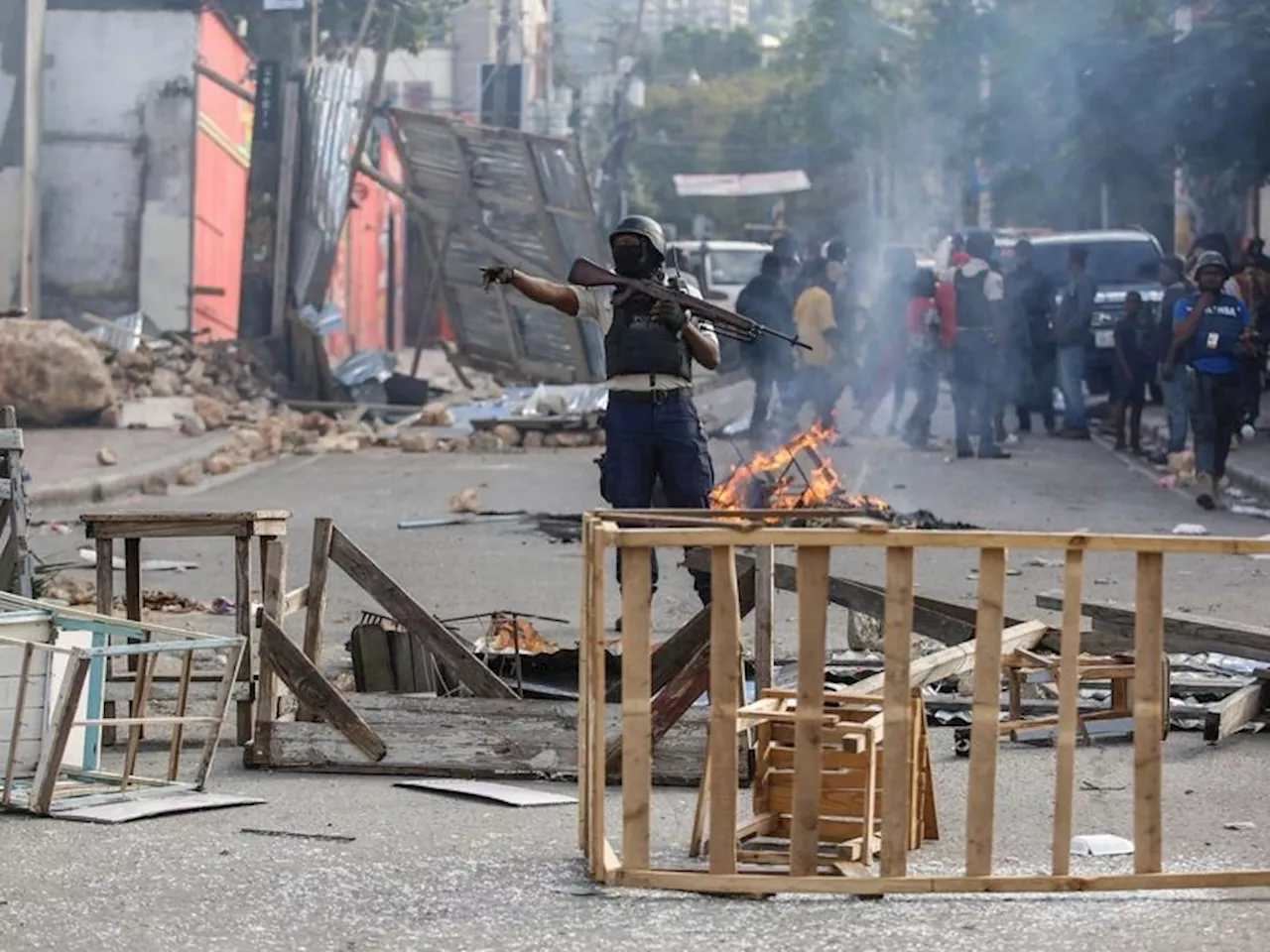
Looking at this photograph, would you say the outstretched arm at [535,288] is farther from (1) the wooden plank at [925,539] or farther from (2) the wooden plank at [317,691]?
(1) the wooden plank at [925,539]

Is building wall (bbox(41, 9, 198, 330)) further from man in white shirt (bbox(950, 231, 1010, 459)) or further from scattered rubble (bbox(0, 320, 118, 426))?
man in white shirt (bbox(950, 231, 1010, 459))

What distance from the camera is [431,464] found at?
20.7 meters

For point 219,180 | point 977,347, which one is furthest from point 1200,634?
point 219,180

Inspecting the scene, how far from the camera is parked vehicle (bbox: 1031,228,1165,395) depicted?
25438mm

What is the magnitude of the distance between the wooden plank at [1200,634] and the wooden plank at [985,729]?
10.9 feet

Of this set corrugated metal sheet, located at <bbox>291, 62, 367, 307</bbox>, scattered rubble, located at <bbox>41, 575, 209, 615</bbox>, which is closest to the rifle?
scattered rubble, located at <bbox>41, 575, 209, 615</bbox>

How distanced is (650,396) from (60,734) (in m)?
3.74

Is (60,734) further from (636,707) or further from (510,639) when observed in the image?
(510,639)

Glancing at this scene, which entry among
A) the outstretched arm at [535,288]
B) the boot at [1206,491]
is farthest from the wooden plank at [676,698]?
→ the boot at [1206,491]

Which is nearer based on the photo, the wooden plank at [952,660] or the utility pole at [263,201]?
the wooden plank at [952,660]

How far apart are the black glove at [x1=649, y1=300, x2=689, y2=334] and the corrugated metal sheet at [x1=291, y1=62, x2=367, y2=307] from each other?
1954 centimetres

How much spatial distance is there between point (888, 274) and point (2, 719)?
1968cm

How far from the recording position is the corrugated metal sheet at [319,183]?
1114 inches

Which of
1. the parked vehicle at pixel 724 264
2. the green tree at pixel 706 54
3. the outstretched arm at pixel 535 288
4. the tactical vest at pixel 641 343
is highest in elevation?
the green tree at pixel 706 54
